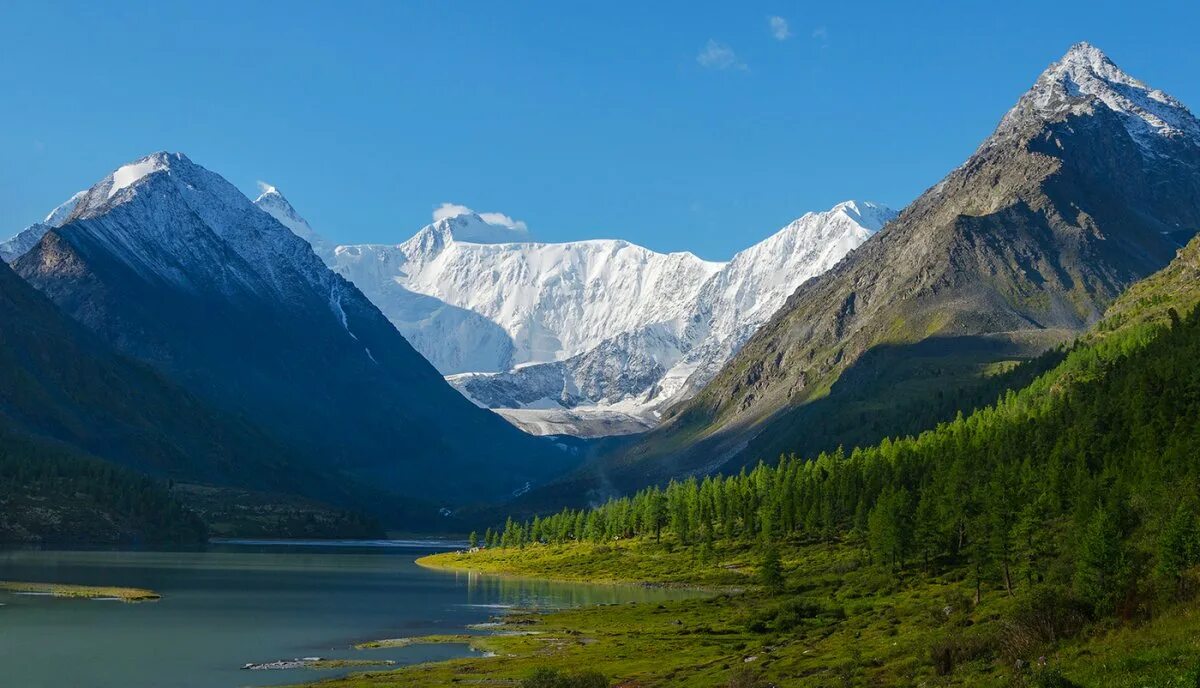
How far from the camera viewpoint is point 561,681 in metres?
74.3

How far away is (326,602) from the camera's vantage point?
176750mm

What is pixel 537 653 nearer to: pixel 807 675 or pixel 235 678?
pixel 235 678

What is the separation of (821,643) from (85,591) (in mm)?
116562

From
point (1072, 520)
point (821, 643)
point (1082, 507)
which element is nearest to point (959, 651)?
point (821, 643)

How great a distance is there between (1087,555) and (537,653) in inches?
1944

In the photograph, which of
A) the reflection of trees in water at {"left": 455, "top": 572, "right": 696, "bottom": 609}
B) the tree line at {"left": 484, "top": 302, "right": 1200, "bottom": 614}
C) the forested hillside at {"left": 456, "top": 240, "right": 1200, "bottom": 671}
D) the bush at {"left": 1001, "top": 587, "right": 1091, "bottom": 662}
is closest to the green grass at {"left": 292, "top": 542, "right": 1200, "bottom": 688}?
the bush at {"left": 1001, "top": 587, "right": 1091, "bottom": 662}

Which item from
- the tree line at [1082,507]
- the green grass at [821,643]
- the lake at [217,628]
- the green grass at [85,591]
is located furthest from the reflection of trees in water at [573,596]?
the green grass at [85,591]

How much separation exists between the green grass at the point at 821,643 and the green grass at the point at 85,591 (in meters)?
58.0

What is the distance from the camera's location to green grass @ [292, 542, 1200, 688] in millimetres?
65562

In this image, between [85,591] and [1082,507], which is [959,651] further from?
[85,591]

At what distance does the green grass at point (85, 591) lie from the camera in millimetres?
165375

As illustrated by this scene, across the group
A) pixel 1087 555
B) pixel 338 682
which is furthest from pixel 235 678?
pixel 1087 555

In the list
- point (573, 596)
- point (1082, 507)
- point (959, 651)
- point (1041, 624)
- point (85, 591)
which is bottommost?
point (573, 596)

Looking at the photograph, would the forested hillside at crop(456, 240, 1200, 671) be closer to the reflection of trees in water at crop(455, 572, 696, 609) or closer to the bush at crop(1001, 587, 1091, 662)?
the bush at crop(1001, 587, 1091, 662)
